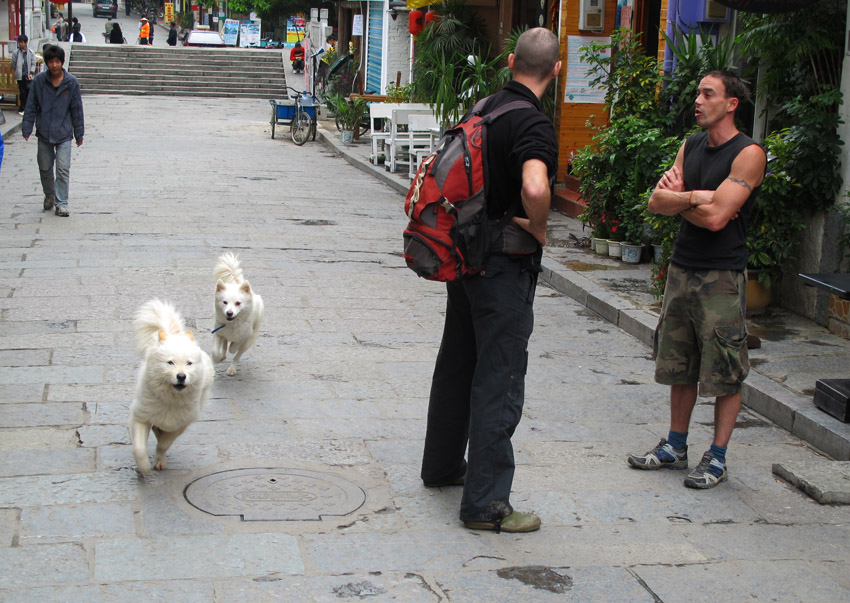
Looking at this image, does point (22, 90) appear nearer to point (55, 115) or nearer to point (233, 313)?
point (55, 115)

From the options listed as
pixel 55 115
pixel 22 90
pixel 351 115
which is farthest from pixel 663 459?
pixel 22 90

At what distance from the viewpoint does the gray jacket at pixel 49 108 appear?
11844 millimetres

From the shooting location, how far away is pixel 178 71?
3834 centimetres

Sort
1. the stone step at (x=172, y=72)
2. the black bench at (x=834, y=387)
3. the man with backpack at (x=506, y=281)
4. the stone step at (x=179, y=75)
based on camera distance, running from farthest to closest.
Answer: the stone step at (x=172, y=72), the stone step at (x=179, y=75), the black bench at (x=834, y=387), the man with backpack at (x=506, y=281)

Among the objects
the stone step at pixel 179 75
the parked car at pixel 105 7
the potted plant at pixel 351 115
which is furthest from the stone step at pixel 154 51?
the parked car at pixel 105 7

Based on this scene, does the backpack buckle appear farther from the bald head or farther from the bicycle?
the bicycle

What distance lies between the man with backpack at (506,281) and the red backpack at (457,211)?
0.09 feet

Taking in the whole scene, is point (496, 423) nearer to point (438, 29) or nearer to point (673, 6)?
point (673, 6)

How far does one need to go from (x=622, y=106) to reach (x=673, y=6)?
1.12 meters

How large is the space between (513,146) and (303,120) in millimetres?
20297

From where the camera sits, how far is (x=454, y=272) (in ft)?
13.4

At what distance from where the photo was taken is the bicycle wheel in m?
23.1

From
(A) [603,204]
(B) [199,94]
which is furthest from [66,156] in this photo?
(B) [199,94]

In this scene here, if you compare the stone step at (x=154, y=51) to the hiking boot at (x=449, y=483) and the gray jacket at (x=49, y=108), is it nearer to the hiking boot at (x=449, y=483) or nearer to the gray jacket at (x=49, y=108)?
the gray jacket at (x=49, y=108)
